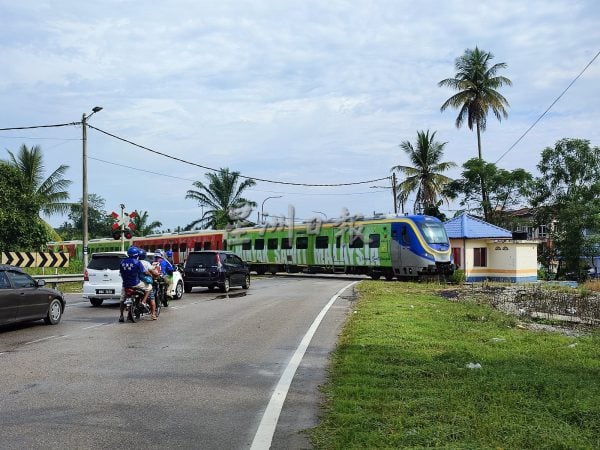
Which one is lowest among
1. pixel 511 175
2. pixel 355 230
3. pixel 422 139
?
pixel 355 230

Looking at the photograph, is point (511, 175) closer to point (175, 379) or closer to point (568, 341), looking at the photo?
point (568, 341)

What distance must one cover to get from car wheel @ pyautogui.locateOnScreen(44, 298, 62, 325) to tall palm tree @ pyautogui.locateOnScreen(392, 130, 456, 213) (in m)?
39.2

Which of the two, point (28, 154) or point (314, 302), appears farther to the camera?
point (28, 154)

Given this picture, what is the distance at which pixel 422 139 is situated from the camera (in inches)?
1975

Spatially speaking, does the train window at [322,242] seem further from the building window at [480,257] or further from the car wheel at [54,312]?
the car wheel at [54,312]

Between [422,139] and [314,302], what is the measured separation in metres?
34.2

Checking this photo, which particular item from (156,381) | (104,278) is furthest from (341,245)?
(156,381)

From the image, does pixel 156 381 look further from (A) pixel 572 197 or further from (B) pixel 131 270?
(A) pixel 572 197

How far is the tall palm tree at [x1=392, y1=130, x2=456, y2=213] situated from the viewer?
50.0 metres

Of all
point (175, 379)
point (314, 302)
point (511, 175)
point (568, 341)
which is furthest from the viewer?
point (511, 175)

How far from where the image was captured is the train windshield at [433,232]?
29763 millimetres

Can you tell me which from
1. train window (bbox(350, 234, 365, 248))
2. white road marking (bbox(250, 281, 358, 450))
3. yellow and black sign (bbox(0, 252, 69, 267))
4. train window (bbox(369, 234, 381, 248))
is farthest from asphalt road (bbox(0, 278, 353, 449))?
train window (bbox(350, 234, 365, 248))

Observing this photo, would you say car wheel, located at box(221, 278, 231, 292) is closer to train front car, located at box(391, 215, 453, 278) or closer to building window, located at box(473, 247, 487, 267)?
train front car, located at box(391, 215, 453, 278)

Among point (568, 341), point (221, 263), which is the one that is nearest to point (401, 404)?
point (568, 341)
